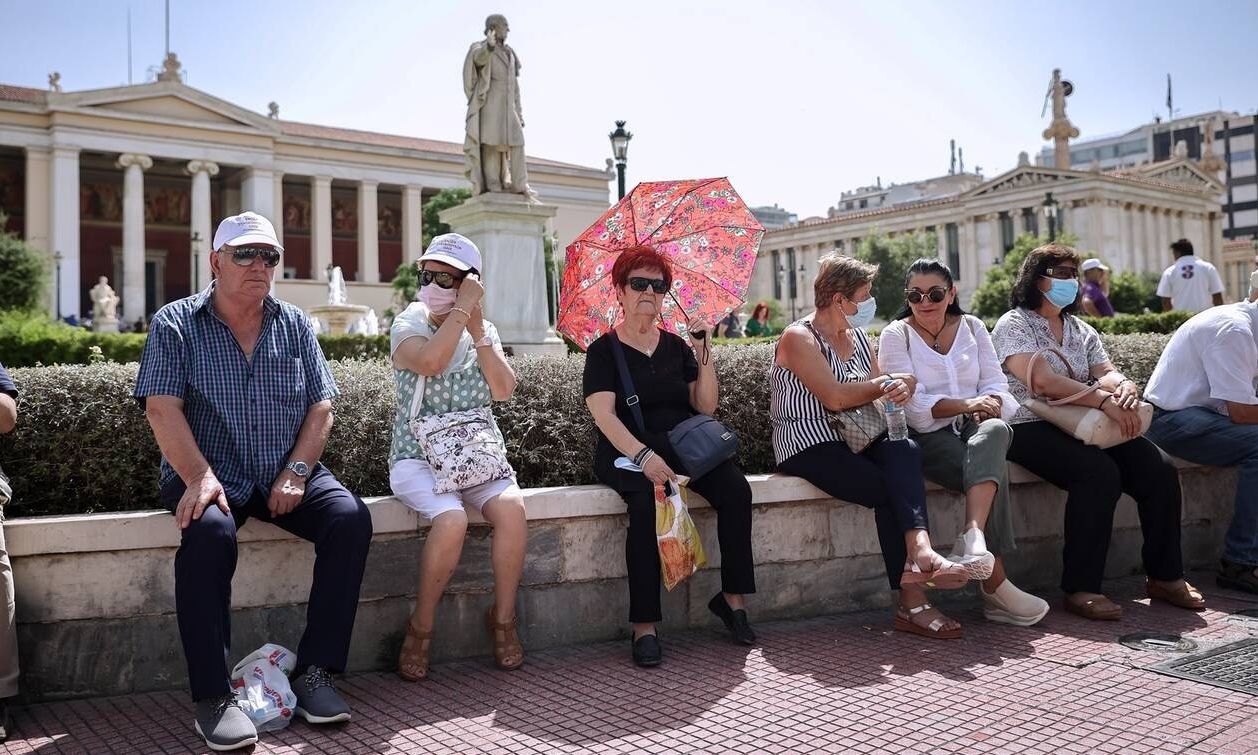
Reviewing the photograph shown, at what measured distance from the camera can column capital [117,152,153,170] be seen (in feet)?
168

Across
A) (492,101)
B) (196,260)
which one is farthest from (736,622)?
(196,260)

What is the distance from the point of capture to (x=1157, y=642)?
4594 mm

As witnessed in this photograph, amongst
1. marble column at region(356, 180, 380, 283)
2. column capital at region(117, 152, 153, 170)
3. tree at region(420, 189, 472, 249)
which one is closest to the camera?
column capital at region(117, 152, 153, 170)

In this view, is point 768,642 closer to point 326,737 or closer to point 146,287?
point 326,737

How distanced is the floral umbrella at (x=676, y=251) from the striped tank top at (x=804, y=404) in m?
0.48

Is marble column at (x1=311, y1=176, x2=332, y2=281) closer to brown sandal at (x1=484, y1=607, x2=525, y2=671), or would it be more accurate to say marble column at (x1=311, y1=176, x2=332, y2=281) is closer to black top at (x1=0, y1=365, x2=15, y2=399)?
black top at (x1=0, y1=365, x2=15, y2=399)

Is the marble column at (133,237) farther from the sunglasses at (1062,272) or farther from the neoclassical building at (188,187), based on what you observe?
the sunglasses at (1062,272)

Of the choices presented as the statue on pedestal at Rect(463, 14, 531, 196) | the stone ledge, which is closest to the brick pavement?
the stone ledge

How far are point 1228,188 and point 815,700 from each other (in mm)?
111793

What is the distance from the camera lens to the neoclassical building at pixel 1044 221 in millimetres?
74250

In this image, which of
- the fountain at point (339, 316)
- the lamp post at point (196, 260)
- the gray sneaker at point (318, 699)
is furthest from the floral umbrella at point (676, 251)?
the lamp post at point (196, 260)

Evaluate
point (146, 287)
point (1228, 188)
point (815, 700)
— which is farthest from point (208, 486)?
point (1228, 188)

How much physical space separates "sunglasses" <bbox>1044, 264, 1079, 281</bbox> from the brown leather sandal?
165 cm

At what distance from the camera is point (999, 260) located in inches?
3027
